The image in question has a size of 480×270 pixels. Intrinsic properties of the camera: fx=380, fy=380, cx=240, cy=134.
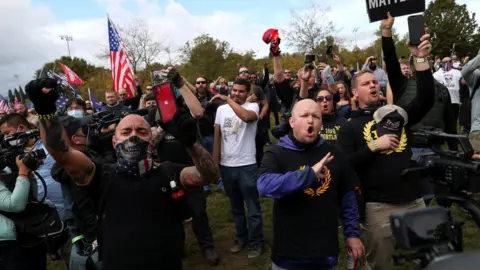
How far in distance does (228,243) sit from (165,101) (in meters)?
3.51

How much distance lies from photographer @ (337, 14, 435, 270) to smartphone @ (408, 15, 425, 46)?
0.35 metres

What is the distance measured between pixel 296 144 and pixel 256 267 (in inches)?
89.4

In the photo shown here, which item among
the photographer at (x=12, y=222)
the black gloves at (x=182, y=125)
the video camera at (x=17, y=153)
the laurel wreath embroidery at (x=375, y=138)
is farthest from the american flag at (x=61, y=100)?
the laurel wreath embroidery at (x=375, y=138)

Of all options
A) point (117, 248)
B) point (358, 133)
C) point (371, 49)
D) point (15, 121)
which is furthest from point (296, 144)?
point (371, 49)

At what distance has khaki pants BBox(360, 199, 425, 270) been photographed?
3135 millimetres

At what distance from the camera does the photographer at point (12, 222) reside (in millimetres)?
3002

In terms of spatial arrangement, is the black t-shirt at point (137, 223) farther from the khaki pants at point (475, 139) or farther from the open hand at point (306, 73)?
the khaki pants at point (475, 139)

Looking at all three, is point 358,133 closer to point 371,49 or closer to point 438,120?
point 438,120

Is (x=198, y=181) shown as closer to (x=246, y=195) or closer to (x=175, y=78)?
(x=175, y=78)

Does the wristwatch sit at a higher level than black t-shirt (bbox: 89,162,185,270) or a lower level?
higher

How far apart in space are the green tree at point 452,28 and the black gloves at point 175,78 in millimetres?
44450

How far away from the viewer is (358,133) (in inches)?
128

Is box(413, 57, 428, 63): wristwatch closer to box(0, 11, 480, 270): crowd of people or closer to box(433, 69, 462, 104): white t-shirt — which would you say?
box(0, 11, 480, 270): crowd of people

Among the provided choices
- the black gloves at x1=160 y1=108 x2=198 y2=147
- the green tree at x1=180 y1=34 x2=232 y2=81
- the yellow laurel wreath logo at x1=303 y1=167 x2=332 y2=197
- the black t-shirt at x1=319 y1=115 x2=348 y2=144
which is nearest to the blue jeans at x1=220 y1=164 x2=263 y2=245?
the black t-shirt at x1=319 y1=115 x2=348 y2=144
